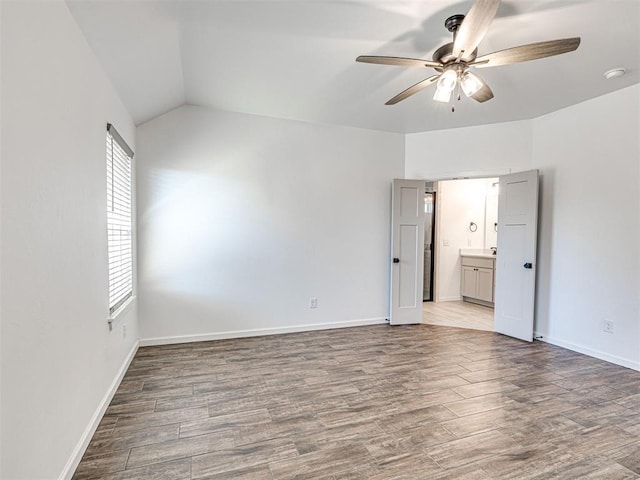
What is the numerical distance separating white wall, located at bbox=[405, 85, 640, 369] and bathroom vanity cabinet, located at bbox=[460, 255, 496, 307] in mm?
1764

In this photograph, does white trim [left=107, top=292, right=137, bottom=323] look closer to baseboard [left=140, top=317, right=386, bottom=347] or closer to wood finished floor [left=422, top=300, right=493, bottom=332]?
baseboard [left=140, top=317, right=386, bottom=347]

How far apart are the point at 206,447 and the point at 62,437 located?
0.76 m

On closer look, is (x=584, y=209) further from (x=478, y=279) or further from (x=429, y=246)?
(x=429, y=246)

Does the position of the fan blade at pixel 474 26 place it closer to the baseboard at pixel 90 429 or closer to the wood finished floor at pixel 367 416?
the wood finished floor at pixel 367 416

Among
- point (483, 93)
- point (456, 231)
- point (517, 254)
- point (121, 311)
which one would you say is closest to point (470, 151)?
point (517, 254)

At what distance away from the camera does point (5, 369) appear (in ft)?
4.09

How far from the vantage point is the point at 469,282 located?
648 centimetres

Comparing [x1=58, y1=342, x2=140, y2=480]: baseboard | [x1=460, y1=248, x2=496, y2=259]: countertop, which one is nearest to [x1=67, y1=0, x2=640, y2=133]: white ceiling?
[x1=58, y1=342, x2=140, y2=480]: baseboard

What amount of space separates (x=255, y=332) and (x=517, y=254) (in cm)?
349

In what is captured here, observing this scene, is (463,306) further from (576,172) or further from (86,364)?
(86,364)

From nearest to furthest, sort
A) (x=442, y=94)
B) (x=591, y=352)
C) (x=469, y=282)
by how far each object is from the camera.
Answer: (x=442, y=94)
(x=591, y=352)
(x=469, y=282)

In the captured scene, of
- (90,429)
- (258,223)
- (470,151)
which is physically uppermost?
(470,151)

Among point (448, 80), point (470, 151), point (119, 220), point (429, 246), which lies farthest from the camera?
point (429, 246)

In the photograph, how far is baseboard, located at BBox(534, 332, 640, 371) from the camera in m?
3.35
